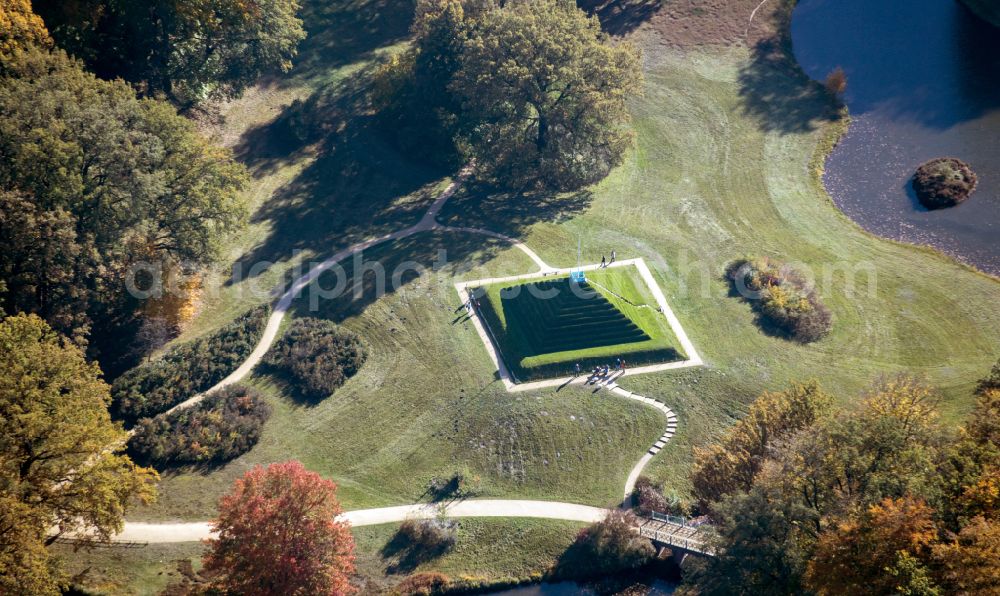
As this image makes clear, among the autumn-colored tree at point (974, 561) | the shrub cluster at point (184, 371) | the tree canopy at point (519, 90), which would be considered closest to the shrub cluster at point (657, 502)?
the autumn-colored tree at point (974, 561)

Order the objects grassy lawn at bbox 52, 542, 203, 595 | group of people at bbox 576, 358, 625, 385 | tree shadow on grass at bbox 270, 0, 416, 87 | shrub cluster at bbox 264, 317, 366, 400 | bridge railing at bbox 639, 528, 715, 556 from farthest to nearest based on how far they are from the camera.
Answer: tree shadow on grass at bbox 270, 0, 416, 87 < group of people at bbox 576, 358, 625, 385 < shrub cluster at bbox 264, 317, 366, 400 < bridge railing at bbox 639, 528, 715, 556 < grassy lawn at bbox 52, 542, 203, 595

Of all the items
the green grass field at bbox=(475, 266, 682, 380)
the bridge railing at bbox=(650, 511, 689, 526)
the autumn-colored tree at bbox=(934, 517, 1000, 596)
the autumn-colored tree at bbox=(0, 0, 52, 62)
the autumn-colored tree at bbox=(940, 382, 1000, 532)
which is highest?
the autumn-colored tree at bbox=(0, 0, 52, 62)

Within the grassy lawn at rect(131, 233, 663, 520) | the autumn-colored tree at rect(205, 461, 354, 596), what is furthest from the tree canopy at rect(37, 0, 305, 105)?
the autumn-colored tree at rect(205, 461, 354, 596)

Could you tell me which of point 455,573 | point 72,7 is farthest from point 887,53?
point 72,7

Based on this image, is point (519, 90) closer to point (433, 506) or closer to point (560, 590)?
point (433, 506)

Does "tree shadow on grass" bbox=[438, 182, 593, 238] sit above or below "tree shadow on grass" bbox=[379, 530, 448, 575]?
above

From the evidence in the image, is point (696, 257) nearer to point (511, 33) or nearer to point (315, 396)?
point (511, 33)

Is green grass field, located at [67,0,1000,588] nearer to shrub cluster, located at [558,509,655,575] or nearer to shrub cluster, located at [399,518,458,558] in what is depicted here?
shrub cluster, located at [399,518,458,558]

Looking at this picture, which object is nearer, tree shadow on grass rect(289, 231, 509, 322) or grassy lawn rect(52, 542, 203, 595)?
grassy lawn rect(52, 542, 203, 595)
